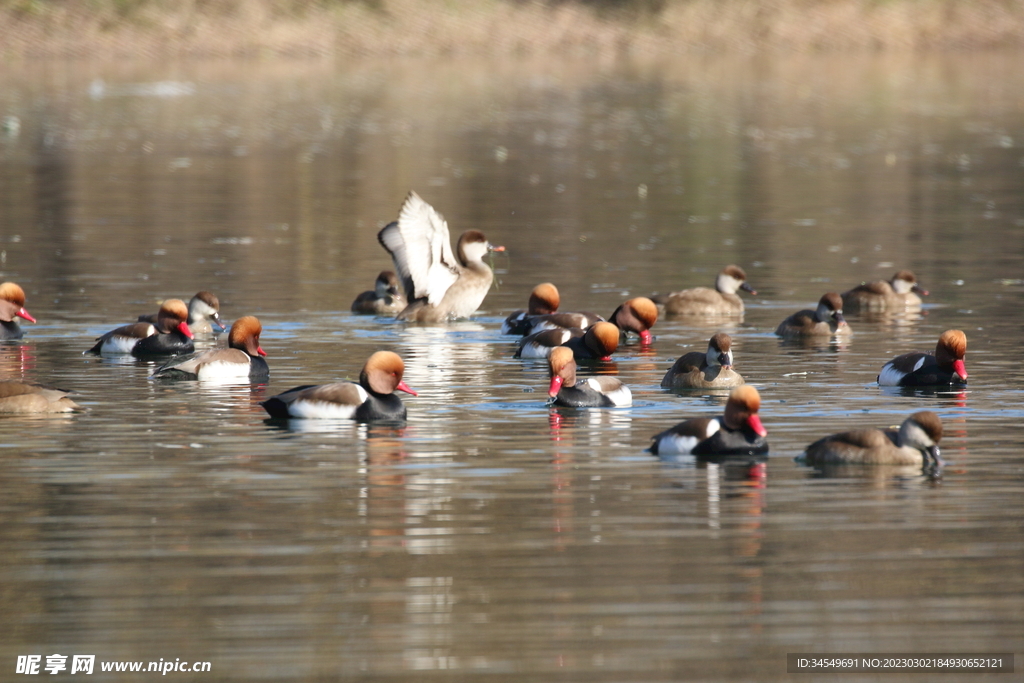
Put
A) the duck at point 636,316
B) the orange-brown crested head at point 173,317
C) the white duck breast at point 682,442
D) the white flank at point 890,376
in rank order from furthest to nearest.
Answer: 1. the duck at point 636,316
2. the orange-brown crested head at point 173,317
3. the white flank at point 890,376
4. the white duck breast at point 682,442

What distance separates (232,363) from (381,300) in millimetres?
5733

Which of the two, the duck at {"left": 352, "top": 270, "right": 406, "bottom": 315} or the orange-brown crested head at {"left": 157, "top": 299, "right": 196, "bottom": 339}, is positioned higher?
the orange-brown crested head at {"left": 157, "top": 299, "right": 196, "bottom": 339}

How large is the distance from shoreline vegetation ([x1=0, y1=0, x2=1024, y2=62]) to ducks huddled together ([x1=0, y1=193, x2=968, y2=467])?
5712cm

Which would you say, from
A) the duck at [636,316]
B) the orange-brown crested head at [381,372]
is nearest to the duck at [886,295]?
the duck at [636,316]

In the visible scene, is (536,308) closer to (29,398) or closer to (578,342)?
(578,342)

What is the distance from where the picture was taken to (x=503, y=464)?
12.9m

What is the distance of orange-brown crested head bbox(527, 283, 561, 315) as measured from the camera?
67.3ft

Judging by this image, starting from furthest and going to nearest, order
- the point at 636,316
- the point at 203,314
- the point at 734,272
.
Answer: the point at 734,272 < the point at 203,314 < the point at 636,316

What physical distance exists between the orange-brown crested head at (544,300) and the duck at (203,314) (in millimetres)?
3612

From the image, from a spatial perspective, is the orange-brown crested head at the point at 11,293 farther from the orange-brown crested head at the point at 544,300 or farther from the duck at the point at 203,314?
the orange-brown crested head at the point at 544,300

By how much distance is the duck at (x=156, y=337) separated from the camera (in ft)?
61.6

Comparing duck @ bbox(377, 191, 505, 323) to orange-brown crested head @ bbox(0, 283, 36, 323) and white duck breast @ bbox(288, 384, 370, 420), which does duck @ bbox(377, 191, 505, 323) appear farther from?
white duck breast @ bbox(288, 384, 370, 420)

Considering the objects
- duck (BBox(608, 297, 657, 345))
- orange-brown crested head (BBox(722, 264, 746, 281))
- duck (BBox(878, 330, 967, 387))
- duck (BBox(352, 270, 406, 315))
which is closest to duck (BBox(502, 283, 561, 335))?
duck (BBox(608, 297, 657, 345))

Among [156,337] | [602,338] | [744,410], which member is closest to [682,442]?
[744,410]
